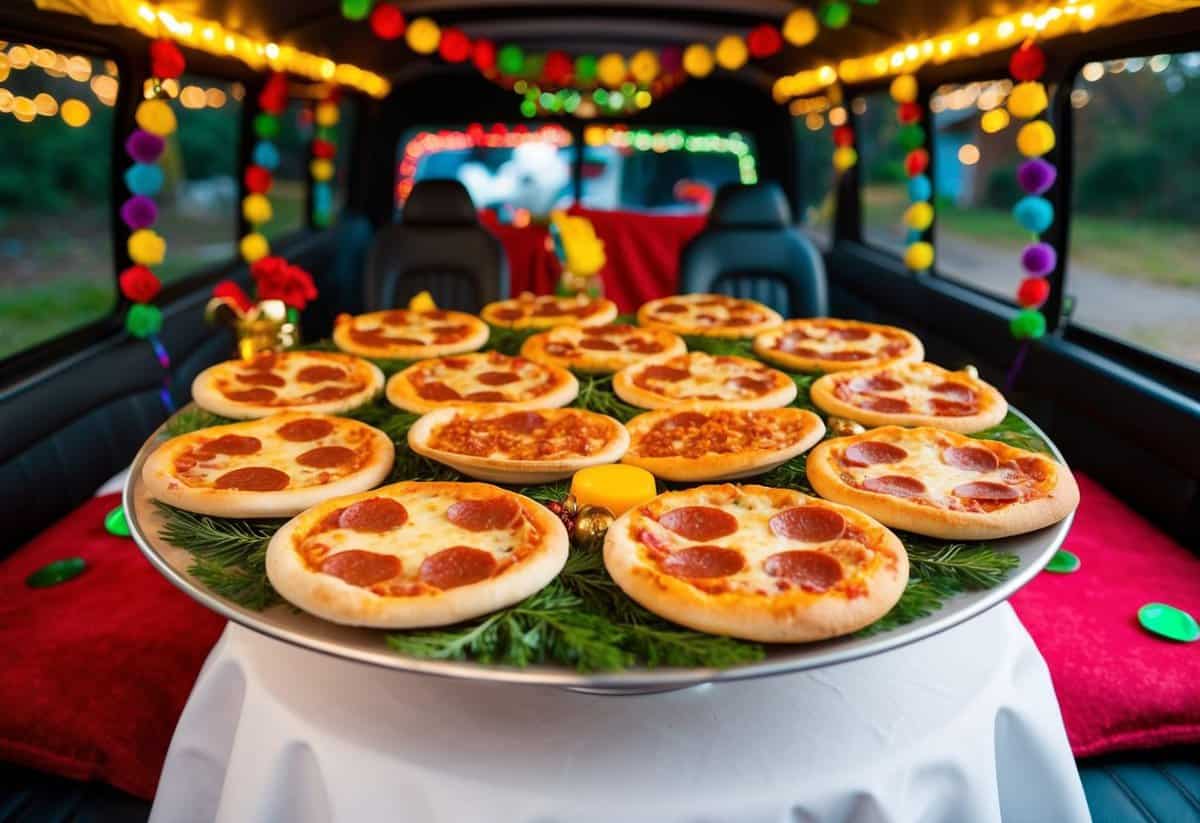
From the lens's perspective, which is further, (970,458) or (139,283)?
(139,283)

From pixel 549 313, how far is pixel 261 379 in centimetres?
142

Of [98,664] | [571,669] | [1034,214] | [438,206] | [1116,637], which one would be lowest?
[98,664]

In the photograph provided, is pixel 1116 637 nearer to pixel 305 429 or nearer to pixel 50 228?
pixel 305 429

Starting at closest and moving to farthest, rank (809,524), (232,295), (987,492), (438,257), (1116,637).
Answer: (809,524)
(987,492)
(1116,637)
(232,295)
(438,257)

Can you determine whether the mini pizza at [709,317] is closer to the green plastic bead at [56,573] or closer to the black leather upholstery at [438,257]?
the black leather upholstery at [438,257]

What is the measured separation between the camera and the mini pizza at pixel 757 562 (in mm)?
1515

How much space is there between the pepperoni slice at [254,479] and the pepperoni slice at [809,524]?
1145mm

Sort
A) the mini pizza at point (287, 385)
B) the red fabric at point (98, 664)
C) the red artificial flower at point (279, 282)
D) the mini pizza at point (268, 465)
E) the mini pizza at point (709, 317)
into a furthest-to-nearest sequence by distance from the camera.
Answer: the mini pizza at point (709, 317) < the red artificial flower at point (279, 282) < the mini pizza at point (287, 385) < the red fabric at point (98, 664) < the mini pizza at point (268, 465)

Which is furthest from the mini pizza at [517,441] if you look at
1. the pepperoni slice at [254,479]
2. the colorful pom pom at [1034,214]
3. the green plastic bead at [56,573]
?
the colorful pom pom at [1034,214]

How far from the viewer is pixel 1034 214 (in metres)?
4.01

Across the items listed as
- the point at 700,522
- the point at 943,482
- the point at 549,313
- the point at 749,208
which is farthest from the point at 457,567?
the point at 749,208

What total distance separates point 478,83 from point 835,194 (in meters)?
3.16

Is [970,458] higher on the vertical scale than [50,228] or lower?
higher

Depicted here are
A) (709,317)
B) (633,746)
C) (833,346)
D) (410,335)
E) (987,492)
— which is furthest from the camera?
(709,317)
